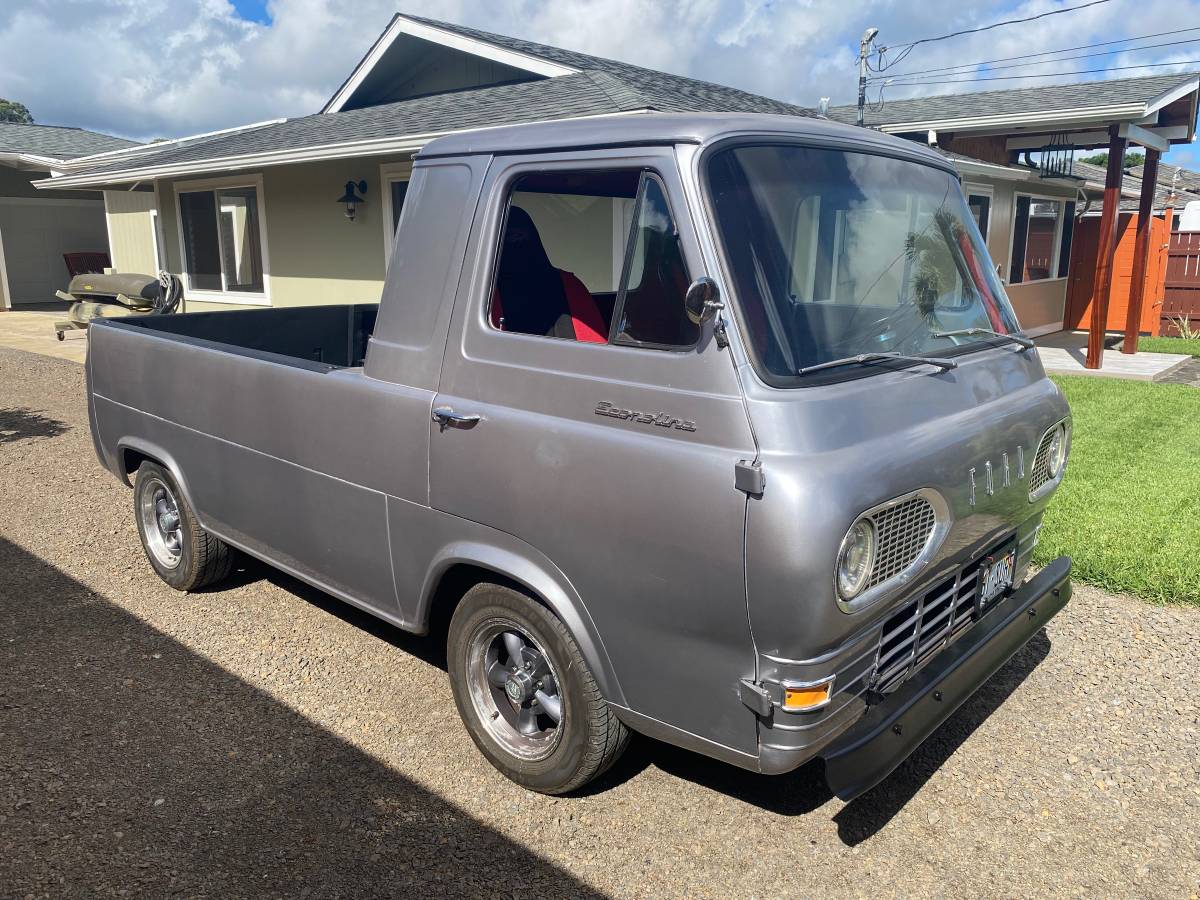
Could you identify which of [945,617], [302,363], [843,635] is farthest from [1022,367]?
[302,363]

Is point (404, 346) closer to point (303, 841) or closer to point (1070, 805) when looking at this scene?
point (303, 841)

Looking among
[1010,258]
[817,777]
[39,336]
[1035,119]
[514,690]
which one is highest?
[1035,119]

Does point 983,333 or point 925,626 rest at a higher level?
point 983,333

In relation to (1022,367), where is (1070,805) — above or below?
below

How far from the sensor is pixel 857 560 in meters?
2.44

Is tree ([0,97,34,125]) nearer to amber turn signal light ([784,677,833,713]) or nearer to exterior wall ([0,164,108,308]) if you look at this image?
exterior wall ([0,164,108,308])

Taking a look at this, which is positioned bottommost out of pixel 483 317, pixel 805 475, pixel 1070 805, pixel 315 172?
pixel 1070 805

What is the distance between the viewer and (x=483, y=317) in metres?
3.11

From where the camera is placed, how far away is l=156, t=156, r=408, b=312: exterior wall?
12680 millimetres

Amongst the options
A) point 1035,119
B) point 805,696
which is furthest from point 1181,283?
point 805,696

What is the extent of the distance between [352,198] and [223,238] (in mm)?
4204

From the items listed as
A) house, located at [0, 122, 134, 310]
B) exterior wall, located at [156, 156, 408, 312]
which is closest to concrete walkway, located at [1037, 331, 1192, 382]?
exterior wall, located at [156, 156, 408, 312]

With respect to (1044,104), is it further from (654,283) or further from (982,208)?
(654,283)

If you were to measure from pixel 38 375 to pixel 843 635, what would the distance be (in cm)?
1265
